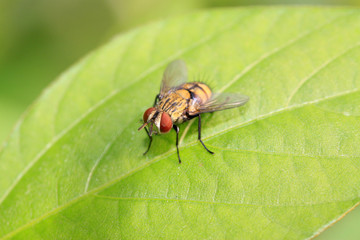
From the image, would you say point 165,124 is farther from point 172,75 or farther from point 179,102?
point 172,75

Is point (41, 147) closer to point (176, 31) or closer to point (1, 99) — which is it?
point (176, 31)

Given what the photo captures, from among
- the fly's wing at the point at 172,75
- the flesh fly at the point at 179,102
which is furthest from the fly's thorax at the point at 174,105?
the fly's wing at the point at 172,75

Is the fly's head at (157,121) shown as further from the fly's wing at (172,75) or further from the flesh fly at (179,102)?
the fly's wing at (172,75)

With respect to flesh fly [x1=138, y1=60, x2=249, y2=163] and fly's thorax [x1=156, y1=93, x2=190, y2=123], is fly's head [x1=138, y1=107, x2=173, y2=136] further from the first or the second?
fly's thorax [x1=156, y1=93, x2=190, y2=123]

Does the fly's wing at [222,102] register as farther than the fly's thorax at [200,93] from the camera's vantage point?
No

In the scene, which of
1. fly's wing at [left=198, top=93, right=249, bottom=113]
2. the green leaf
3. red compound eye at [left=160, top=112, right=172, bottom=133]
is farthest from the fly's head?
fly's wing at [left=198, top=93, right=249, bottom=113]

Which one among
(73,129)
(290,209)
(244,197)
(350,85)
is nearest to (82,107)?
(73,129)

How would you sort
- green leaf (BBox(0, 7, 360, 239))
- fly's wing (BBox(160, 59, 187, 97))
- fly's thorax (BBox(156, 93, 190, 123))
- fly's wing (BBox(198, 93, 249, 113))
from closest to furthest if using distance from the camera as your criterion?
green leaf (BBox(0, 7, 360, 239)) < fly's wing (BBox(198, 93, 249, 113)) < fly's thorax (BBox(156, 93, 190, 123)) < fly's wing (BBox(160, 59, 187, 97))
